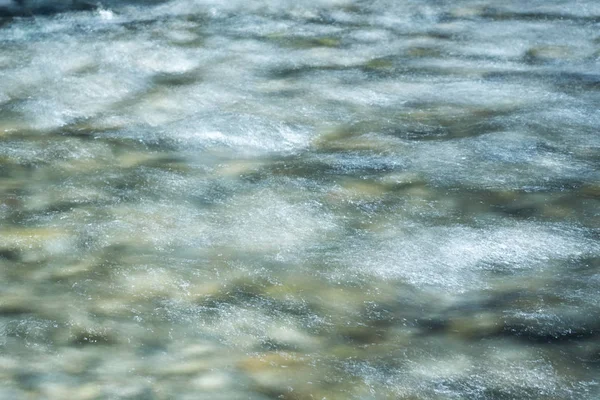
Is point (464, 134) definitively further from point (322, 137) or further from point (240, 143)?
point (240, 143)

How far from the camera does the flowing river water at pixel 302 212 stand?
184cm

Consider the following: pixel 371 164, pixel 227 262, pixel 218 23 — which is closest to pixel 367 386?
pixel 227 262

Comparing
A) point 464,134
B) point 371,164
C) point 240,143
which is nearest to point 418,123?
point 464,134

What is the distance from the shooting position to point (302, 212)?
8.09 ft

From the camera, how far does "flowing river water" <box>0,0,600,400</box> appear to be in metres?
1.84

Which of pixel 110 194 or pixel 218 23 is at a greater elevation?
pixel 218 23

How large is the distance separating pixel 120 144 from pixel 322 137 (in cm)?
73

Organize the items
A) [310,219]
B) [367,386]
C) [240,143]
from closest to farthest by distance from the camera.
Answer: [367,386], [310,219], [240,143]

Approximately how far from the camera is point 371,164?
276 centimetres

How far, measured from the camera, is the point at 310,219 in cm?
242

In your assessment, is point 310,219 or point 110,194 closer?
point 310,219

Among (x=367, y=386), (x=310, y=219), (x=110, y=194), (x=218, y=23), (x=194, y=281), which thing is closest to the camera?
(x=367, y=386)

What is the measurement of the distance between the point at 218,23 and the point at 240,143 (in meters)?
1.53

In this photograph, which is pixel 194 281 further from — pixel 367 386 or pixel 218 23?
pixel 218 23
